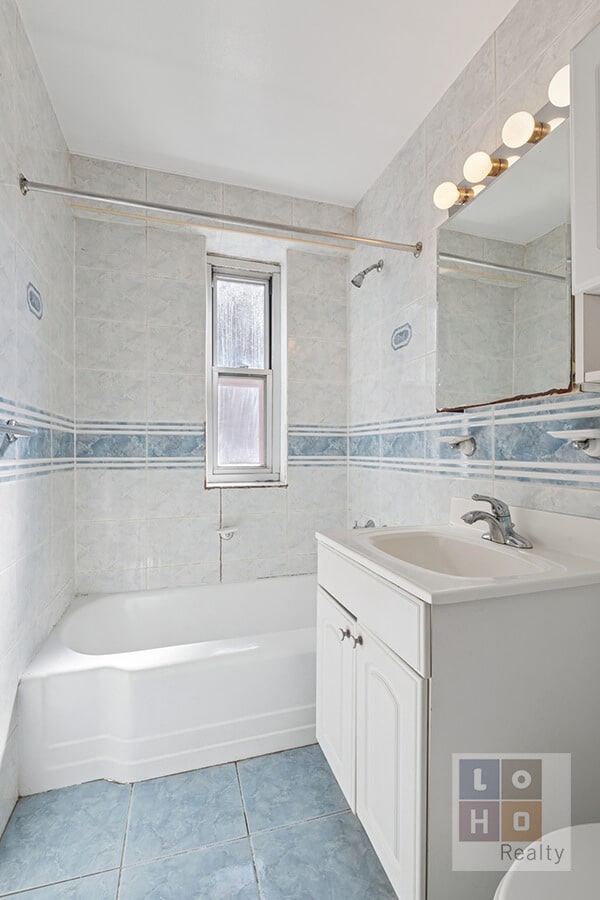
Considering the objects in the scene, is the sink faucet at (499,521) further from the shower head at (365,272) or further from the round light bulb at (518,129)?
the shower head at (365,272)

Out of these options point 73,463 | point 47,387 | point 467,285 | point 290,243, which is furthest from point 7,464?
point 290,243

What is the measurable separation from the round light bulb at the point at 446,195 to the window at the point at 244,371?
121 cm

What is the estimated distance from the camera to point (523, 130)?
1.22 metres

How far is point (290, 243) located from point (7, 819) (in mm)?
2620

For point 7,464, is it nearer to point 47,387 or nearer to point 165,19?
point 47,387

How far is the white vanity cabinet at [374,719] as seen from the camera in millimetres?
897

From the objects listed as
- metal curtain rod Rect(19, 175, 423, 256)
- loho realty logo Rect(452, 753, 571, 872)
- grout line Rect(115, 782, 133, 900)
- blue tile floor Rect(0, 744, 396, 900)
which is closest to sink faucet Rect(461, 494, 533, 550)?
loho realty logo Rect(452, 753, 571, 872)

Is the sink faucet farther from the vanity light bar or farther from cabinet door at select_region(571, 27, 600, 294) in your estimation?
the vanity light bar

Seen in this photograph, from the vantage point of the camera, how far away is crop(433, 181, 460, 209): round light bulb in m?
1.51

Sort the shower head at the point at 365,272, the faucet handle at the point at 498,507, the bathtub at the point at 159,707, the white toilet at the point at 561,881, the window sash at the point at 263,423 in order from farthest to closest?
1. the window sash at the point at 263,423
2. the shower head at the point at 365,272
3. the bathtub at the point at 159,707
4. the faucet handle at the point at 498,507
5. the white toilet at the point at 561,881

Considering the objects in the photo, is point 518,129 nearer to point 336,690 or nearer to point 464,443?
point 464,443

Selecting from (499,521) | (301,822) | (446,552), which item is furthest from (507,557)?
(301,822)

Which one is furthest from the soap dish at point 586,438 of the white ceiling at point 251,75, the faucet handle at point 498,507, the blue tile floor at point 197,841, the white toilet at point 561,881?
the white ceiling at point 251,75

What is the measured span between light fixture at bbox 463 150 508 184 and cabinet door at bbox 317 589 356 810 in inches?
55.7
